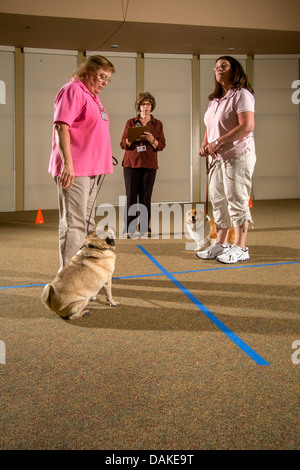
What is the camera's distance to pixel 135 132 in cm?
518

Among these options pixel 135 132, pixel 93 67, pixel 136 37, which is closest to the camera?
pixel 93 67

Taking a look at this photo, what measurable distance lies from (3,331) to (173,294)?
3.94ft

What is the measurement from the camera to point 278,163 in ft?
33.2

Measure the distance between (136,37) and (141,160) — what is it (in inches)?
146

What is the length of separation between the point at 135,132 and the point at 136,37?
3723 mm

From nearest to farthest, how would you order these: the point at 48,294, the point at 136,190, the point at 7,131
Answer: the point at 48,294
the point at 136,190
the point at 7,131

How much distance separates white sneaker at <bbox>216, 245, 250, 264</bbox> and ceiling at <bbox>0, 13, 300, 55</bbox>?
475 cm

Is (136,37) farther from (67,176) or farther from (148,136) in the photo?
(67,176)

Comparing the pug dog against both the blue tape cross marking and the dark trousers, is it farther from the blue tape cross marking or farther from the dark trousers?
the dark trousers

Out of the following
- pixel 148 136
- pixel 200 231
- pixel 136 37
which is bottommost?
pixel 200 231

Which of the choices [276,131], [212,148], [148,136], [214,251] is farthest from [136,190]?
[276,131]

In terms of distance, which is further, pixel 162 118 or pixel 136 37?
pixel 162 118

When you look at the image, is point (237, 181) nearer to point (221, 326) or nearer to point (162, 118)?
point (221, 326)

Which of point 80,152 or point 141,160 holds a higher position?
point 141,160
